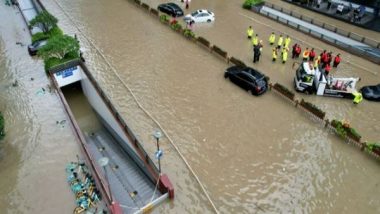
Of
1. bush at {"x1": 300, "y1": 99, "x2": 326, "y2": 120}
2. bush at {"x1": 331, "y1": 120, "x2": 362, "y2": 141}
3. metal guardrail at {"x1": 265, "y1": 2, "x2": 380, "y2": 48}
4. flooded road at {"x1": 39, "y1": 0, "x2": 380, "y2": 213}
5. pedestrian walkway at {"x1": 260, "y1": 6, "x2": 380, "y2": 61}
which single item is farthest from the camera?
metal guardrail at {"x1": 265, "y1": 2, "x2": 380, "y2": 48}

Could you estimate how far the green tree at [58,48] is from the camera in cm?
2384

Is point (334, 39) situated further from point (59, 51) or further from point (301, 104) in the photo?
point (59, 51)

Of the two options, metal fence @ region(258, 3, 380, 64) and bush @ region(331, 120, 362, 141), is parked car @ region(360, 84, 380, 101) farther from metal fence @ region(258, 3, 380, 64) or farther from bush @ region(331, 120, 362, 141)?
metal fence @ region(258, 3, 380, 64)

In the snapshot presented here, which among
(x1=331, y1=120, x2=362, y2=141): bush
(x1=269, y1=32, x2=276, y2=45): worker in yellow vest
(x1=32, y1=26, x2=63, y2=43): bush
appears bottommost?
(x1=331, y1=120, x2=362, y2=141): bush

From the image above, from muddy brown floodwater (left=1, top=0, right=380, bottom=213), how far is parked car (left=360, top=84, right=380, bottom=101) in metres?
0.63

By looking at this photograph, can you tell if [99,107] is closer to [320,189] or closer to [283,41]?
[320,189]

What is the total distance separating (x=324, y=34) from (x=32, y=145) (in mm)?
25979

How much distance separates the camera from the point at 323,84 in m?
22.2

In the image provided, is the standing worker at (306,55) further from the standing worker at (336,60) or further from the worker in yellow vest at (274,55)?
the worker in yellow vest at (274,55)

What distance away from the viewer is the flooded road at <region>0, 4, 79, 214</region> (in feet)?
53.8

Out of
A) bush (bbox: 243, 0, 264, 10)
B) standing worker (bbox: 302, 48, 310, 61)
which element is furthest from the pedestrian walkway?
standing worker (bbox: 302, 48, 310, 61)

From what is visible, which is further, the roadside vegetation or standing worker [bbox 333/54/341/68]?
standing worker [bbox 333/54/341/68]

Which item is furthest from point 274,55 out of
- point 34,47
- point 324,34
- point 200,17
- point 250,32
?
point 34,47

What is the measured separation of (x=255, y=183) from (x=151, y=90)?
1059 centimetres
